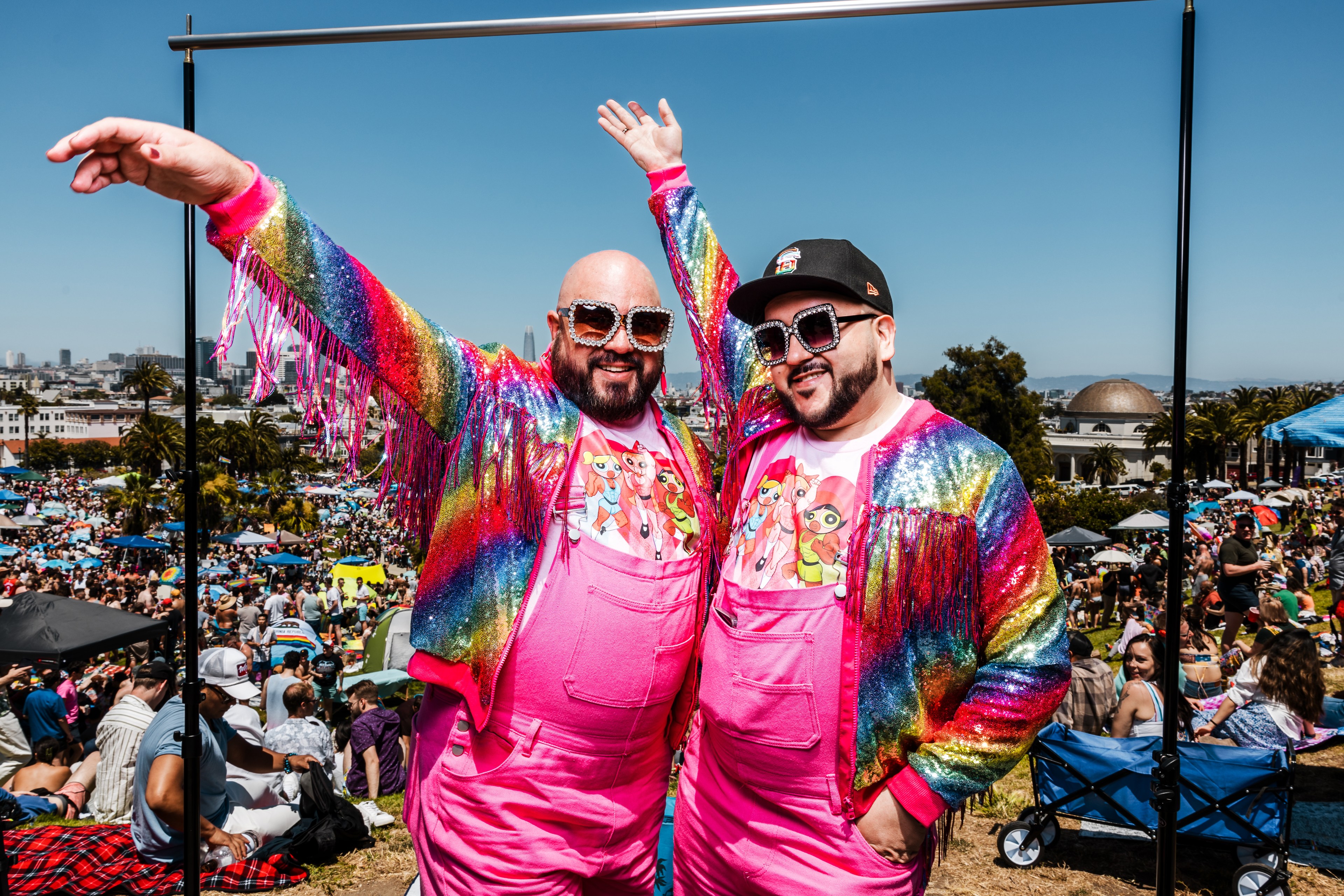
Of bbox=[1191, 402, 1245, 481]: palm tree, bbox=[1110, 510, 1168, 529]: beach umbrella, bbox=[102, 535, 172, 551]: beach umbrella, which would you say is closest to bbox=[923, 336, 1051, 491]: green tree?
bbox=[1110, 510, 1168, 529]: beach umbrella

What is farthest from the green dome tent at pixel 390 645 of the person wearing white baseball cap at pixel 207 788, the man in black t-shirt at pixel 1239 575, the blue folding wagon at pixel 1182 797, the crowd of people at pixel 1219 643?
the man in black t-shirt at pixel 1239 575

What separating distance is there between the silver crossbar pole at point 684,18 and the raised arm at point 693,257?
450 mm

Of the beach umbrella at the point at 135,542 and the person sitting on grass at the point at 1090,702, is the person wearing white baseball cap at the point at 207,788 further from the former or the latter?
the beach umbrella at the point at 135,542

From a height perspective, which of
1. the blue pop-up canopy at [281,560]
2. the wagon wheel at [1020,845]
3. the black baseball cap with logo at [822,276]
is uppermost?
the black baseball cap with logo at [822,276]

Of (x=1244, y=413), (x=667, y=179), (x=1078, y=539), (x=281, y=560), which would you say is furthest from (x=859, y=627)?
(x=1244, y=413)

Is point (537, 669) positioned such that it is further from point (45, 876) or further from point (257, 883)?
point (45, 876)

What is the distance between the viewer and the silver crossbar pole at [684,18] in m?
2.53

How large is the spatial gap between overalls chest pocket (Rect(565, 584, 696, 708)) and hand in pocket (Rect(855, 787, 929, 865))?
0.61 meters

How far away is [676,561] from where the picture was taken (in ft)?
7.88

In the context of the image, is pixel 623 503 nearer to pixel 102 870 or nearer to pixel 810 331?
pixel 810 331

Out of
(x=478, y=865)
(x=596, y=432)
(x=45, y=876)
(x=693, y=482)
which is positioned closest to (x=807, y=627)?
(x=693, y=482)

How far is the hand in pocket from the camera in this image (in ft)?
6.92

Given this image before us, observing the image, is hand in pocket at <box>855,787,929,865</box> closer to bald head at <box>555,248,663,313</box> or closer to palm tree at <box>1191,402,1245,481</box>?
bald head at <box>555,248,663,313</box>

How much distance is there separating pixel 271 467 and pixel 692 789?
67.3 m
